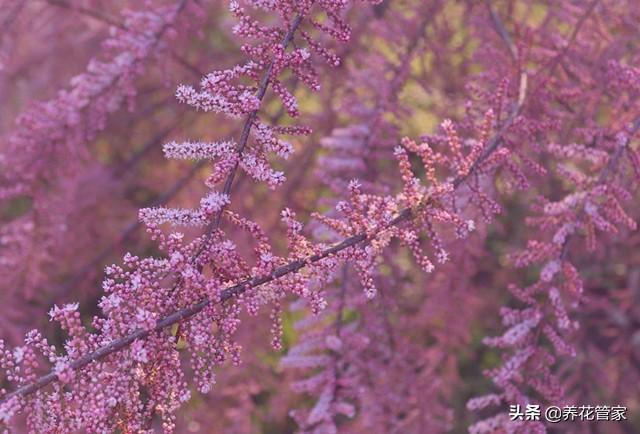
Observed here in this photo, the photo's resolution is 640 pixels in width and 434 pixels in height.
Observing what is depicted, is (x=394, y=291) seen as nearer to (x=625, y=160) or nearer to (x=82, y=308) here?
(x=625, y=160)

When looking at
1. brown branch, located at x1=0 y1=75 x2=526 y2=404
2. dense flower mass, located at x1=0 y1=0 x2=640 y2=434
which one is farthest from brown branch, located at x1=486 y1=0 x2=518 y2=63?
brown branch, located at x1=0 y1=75 x2=526 y2=404

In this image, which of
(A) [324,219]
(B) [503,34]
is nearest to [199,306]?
(A) [324,219]

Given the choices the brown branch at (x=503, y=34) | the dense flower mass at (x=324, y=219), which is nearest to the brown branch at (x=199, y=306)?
the dense flower mass at (x=324, y=219)

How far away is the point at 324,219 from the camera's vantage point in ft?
3.19

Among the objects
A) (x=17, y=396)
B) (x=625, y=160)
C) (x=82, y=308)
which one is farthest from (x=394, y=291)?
(x=82, y=308)

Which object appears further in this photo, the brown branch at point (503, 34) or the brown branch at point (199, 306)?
the brown branch at point (503, 34)

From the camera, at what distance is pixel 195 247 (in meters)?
0.96

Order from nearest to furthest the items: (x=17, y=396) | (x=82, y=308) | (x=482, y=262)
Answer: (x=17, y=396) → (x=482, y=262) → (x=82, y=308)

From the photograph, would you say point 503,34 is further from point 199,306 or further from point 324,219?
point 199,306

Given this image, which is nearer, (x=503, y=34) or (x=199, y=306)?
(x=199, y=306)

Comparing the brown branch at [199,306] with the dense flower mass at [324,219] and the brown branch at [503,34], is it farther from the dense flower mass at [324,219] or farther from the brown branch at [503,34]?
the brown branch at [503,34]

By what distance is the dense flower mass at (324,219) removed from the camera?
0.93m

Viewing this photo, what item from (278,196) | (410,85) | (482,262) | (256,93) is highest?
(410,85)

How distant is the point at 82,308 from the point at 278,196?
37.3 inches
